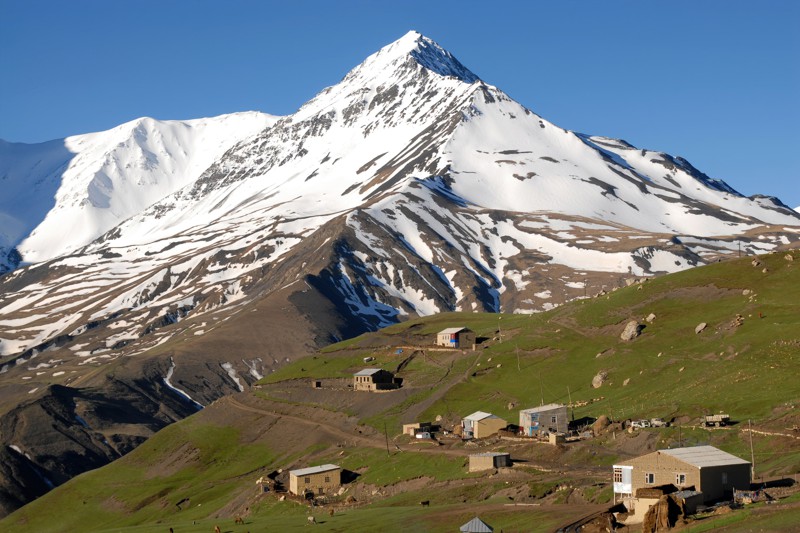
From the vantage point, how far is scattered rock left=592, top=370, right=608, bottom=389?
137 metres

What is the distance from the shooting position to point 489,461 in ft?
348

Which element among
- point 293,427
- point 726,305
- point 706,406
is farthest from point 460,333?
point 706,406

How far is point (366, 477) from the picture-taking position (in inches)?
4801

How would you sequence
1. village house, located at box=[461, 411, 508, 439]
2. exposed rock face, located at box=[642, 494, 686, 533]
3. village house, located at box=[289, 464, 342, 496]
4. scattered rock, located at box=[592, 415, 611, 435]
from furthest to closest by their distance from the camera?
1. village house, located at box=[461, 411, 508, 439]
2. village house, located at box=[289, 464, 342, 496]
3. scattered rock, located at box=[592, 415, 611, 435]
4. exposed rock face, located at box=[642, 494, 686, 533]

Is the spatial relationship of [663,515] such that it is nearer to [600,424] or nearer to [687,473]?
[687,473]

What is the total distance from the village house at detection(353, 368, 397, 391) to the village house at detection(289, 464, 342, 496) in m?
40.5

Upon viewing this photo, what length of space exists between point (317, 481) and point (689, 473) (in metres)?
56.9

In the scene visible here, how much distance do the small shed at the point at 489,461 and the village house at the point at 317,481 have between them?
2091 cm

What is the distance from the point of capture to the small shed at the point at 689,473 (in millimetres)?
76062

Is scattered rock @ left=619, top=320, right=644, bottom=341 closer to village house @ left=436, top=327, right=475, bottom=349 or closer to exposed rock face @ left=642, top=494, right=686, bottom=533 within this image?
village house @ left=436, top=327, right=475, bottom=349

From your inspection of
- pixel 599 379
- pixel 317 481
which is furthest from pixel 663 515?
pixel 599 379

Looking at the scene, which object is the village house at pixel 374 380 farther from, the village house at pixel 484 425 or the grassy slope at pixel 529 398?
the village house at pixel 484 425

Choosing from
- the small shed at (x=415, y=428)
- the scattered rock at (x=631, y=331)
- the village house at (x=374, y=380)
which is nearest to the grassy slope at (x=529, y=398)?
the scattered rock at (x=631, y=331)

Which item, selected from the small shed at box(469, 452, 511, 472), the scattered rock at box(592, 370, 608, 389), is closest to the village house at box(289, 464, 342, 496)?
the small shed at box(469, 452, 511, 472)
